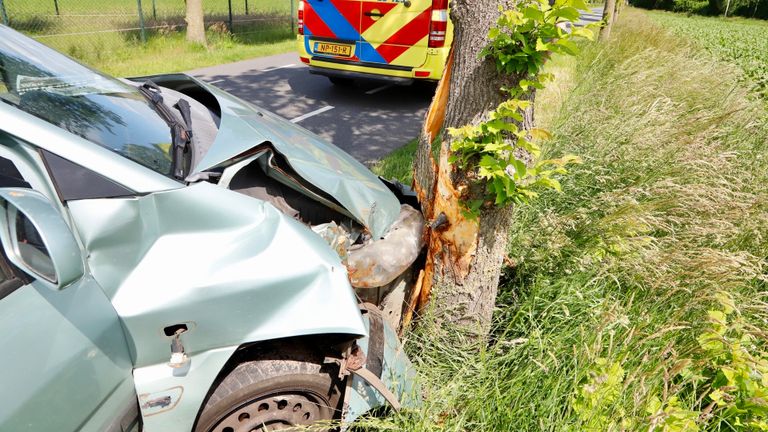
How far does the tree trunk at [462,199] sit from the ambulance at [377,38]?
4535mm

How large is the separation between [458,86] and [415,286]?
104 cm

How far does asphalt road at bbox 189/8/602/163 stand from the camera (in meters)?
5.88

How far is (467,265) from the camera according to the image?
7.57 ft

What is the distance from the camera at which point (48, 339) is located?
4.14 ft

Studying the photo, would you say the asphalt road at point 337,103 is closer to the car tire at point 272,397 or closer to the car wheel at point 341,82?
the car wheel at point 341,82

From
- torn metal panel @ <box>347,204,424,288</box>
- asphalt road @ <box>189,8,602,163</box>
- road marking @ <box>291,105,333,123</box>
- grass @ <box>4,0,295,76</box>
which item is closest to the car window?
torn metal panel @ <box>347,204,424,288</box>

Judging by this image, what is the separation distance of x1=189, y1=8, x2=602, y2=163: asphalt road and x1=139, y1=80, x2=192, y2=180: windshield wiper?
280 centimetres

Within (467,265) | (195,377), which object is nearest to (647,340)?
(467,265)

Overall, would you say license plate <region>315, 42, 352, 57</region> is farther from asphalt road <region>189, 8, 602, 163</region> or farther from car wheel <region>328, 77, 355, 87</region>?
car wheel <region>328, 77, 355, 87</region>

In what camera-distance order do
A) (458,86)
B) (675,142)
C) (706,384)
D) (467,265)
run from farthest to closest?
1. (675,142)
2. (467,265)
3. (458,86)
4. (706,384)

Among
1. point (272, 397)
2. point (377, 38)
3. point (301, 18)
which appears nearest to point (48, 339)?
point (272, 397)

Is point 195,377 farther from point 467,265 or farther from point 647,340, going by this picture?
point 647,340

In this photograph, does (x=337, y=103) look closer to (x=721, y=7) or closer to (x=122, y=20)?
(x=122, y=20)

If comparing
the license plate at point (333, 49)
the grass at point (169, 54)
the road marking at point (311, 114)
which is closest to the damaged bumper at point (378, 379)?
the road marking at point (311, 114)
